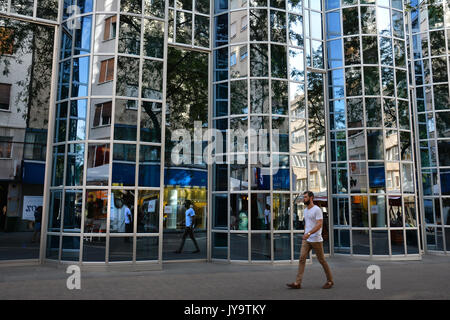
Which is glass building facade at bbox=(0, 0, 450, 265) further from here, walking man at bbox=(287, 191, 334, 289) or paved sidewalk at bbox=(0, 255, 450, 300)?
walking man at bbox=(287, 191, 334, 289)

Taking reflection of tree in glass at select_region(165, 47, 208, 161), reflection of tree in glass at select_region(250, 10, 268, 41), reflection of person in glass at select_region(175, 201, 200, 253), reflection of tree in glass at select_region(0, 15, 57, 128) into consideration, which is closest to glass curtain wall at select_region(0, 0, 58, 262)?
reflection of tree in glass at select_region(0, 15, 57, 128)

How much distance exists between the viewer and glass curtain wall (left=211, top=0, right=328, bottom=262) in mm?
12352

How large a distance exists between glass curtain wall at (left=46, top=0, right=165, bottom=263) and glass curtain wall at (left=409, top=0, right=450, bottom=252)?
36.5 feet

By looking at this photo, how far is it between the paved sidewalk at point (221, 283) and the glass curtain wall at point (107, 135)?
3.29 feet

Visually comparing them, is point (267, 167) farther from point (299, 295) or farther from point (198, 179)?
point (299, 295)

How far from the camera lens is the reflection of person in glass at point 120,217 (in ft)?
34.9

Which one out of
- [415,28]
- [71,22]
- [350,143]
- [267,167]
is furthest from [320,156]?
[71,22]

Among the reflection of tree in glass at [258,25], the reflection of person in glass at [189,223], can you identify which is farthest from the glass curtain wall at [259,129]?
the reflection of person in glass at [189,223]

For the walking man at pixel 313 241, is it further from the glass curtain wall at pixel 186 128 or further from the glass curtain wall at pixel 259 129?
the glass curtain wall at pixel 186 128

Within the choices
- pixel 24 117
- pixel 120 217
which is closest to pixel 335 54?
pixel 120 217

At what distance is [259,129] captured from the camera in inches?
502

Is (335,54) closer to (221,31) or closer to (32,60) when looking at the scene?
(221,31)

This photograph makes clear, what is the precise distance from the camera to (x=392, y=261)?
551 inches
